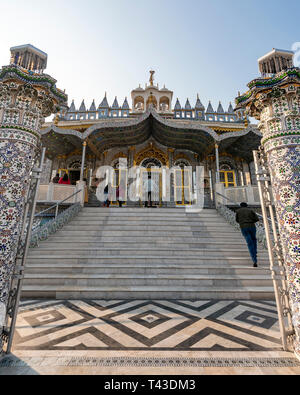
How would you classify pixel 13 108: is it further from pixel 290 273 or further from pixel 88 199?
pixel 88 199

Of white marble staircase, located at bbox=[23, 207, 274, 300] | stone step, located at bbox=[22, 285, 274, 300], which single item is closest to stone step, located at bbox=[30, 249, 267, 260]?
white marble staircase, located at bbox=[23, 207, 274, 300]

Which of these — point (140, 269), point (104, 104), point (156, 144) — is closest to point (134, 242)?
point (140, 269)

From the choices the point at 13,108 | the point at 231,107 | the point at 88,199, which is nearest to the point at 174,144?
the point at 231,107

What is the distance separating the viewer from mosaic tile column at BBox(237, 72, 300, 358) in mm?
2494

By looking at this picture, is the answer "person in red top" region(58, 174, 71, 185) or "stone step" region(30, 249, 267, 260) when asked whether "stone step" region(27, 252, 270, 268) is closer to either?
"stone step" region(30, 249, 267, 260)

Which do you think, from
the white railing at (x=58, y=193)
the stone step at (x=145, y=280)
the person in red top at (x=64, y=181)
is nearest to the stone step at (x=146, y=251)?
the stone step at (x=145, y=280)

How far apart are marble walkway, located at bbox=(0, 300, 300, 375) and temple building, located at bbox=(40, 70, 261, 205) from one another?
1037cm

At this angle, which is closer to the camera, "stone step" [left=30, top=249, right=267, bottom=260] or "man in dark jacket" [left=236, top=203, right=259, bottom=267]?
"man in dark jacket" [left=236, top=203, right=259, bottom=267]

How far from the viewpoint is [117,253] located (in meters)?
6.33

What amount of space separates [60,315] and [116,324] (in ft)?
3.65

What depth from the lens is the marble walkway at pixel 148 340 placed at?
2150 mm

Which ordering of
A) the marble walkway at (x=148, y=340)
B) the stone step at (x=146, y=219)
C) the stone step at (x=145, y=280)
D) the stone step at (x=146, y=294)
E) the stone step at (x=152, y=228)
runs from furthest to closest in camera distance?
the stone step at (x=146, y=219) → the stone step at (x=152, y=228) → the stone step at (x=145, y=280) → the stone step at (x=146, y=294) → the marble walkway at (x=148, y=340)

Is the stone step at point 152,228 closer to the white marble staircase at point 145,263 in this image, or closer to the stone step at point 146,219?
the white marble staircase at point 145,263

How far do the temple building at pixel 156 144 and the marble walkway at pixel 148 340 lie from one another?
1037cm
